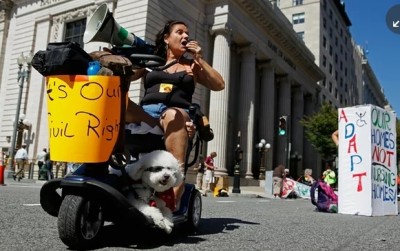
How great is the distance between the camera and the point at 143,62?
2996 mm

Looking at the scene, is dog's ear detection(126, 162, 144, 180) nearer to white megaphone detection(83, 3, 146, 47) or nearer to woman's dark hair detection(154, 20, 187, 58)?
white megaphone detection(83, 3, 146, 47)

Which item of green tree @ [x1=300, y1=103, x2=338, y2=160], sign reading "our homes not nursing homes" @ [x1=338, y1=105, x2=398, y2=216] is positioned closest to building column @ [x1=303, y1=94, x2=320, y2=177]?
green tree @ [x1=300, y1=103, x2=338, y2=160]

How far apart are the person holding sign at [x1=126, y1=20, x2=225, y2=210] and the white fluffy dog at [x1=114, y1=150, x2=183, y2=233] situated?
1.27ft

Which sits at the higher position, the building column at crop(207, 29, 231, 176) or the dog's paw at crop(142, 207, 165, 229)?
the building column at crop(207, 29, 231, 176)

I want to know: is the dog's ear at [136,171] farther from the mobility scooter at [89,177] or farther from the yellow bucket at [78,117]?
the yellow bucket at [78,117]

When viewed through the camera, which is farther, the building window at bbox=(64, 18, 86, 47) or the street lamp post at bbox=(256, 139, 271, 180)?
the street lamp post at bbox=(256, 139, 271, 180)

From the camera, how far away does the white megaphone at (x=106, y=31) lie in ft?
10.3

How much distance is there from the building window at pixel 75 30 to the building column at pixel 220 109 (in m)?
8.17

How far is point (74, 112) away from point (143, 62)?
2.26 feet

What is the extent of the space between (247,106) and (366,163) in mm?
20963

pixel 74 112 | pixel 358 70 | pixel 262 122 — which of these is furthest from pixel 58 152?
pixel 358 70

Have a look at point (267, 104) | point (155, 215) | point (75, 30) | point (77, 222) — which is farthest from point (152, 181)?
point (267, 104)

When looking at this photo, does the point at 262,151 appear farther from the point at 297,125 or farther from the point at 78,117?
the point at 78,117

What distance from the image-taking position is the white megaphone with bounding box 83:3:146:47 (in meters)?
3.13
